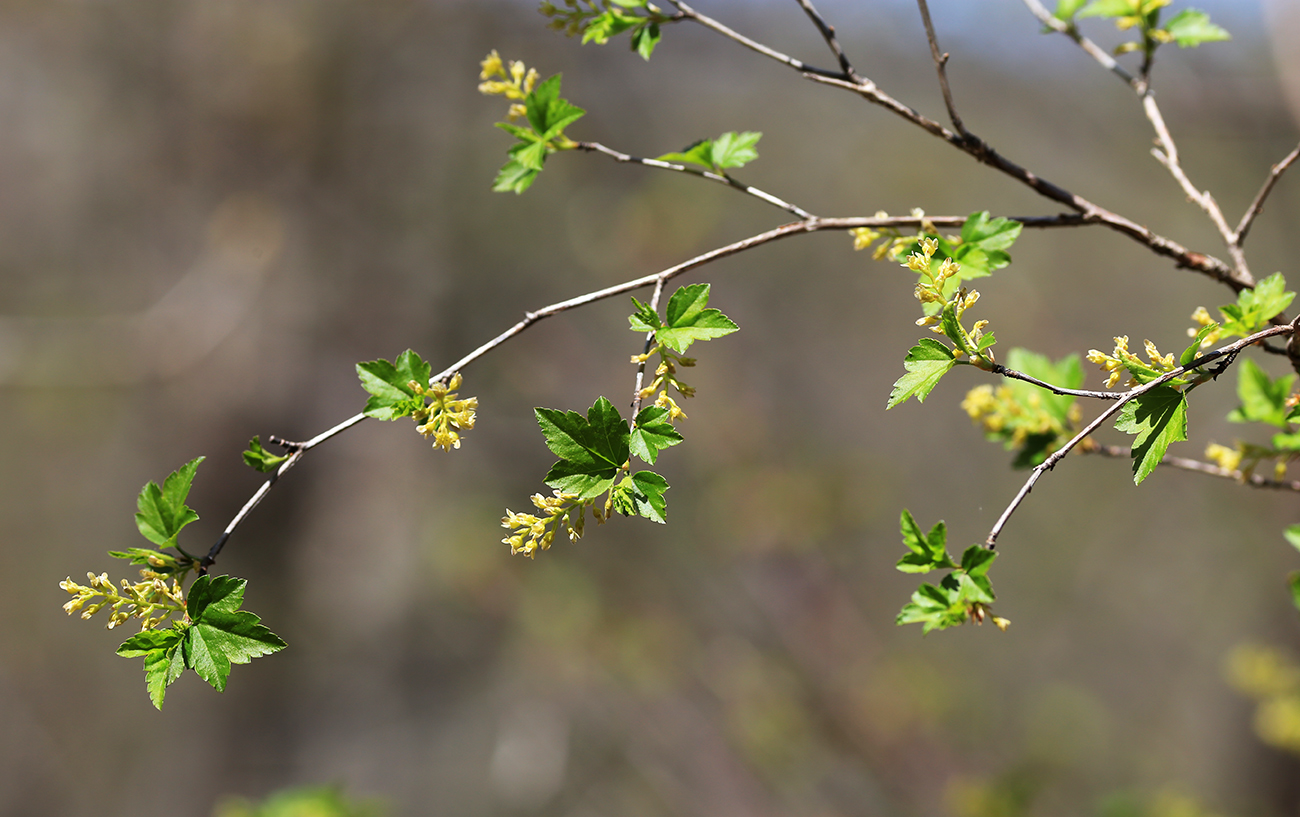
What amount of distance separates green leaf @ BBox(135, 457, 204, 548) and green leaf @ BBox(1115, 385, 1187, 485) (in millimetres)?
584

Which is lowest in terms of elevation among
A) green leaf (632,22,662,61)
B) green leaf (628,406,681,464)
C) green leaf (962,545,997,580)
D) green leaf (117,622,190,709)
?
green leaf (117,622,190,709)

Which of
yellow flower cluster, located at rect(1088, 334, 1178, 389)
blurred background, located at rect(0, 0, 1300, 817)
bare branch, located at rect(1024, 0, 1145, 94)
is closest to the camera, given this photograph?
yellow flower cluster, located at rect(1088, 334, 1178, 389)

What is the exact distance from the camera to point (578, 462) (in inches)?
18.3

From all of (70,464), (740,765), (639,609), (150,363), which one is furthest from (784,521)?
(70,464)

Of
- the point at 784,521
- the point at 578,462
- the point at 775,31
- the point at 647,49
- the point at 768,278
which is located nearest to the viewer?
the point at 578,462

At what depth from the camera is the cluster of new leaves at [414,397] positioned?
469 millimetres

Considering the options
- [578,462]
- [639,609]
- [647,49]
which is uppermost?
[647,49]

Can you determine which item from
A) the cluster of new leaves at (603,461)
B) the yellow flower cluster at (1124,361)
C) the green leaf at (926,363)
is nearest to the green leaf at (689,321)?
the cluster of new leaves at (603,461)

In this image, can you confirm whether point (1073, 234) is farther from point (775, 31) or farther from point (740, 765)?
point (740, 765)

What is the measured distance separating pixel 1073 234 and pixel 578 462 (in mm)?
3343

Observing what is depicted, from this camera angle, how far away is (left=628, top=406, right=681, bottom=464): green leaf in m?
0.45

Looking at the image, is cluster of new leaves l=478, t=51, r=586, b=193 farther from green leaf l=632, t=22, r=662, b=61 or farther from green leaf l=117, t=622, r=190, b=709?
green leaf l=117, t=622, r=190, b=709

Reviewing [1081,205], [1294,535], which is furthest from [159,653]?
[1294,535]

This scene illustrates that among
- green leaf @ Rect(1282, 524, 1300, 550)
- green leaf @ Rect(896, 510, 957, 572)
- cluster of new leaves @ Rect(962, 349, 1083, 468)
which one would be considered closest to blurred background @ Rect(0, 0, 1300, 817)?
cluster of new leaves @ Rect(962, 349, 1083, 468)
